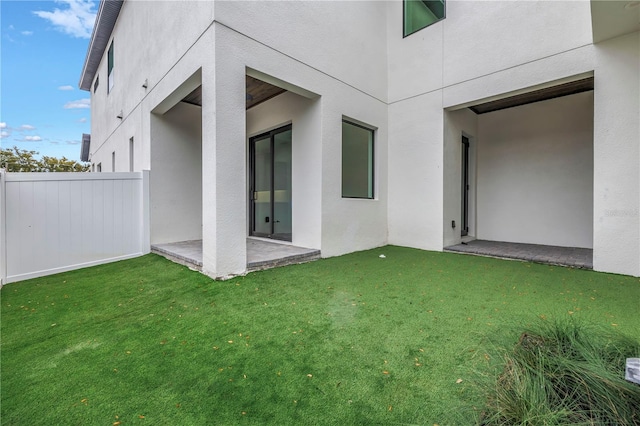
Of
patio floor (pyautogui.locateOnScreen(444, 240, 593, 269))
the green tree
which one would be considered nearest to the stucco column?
patio floor (pyautogui.locateOnScreen(444, 240, 593, 269))

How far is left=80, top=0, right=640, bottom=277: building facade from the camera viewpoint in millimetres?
3732

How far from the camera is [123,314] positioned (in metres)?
2.69

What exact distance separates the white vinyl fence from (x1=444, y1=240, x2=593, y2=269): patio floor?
20.8 ft

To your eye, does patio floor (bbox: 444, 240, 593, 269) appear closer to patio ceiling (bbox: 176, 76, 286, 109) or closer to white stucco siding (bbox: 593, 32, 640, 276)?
white stucco siding (bbox: 593, 32, 640, 276)

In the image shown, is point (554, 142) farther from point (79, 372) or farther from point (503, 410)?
point (79, 372)

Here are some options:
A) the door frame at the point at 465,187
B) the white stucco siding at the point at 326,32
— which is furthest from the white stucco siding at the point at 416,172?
the door frame at the point at 465,187

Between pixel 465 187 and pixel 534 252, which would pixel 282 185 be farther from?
pixel 534 252

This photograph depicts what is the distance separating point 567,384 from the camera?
3.99 feet

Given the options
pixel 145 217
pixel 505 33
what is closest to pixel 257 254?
pixel 145 217

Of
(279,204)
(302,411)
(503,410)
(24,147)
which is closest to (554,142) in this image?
(279,204)

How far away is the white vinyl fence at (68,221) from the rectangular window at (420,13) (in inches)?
260

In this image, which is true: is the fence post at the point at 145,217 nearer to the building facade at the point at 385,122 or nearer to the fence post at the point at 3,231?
the building facade at the point at 385,122

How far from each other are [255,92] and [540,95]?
239 inches

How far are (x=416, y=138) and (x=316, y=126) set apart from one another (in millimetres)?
2433
